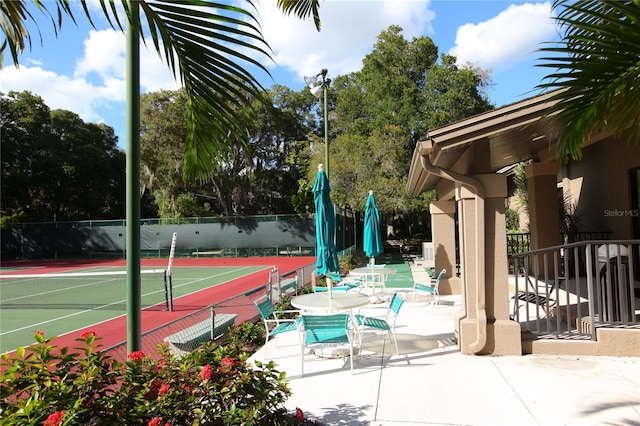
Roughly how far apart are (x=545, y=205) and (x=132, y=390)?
11988 mm

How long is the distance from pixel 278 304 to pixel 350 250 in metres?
15.6

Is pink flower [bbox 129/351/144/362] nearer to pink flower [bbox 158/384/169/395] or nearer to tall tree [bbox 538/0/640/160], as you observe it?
pink flower [bbox 158/384/169/395]

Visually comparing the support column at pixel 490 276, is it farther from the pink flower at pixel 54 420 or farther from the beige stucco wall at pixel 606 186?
the pink flower at pixel 54 420

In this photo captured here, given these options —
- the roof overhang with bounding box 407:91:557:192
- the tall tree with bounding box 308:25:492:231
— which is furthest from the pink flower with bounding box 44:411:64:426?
the tall tree with bounding box 308:25:492:231

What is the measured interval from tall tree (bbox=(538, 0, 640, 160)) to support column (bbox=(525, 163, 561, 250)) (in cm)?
1051

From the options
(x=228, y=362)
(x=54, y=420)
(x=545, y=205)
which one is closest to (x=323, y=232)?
(x=228, y=362)

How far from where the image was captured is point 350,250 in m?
26.2

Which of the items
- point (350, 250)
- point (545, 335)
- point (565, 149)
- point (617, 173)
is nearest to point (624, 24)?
point (565, 149)

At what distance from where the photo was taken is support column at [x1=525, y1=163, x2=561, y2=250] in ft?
39.8

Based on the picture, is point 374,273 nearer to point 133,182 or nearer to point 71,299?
point 133,182

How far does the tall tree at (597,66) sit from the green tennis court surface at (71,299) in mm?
11652

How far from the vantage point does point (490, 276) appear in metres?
7.12

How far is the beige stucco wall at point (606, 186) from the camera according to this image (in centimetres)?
1056

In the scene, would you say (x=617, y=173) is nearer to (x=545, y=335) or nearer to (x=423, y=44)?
(x=545, y=335)
